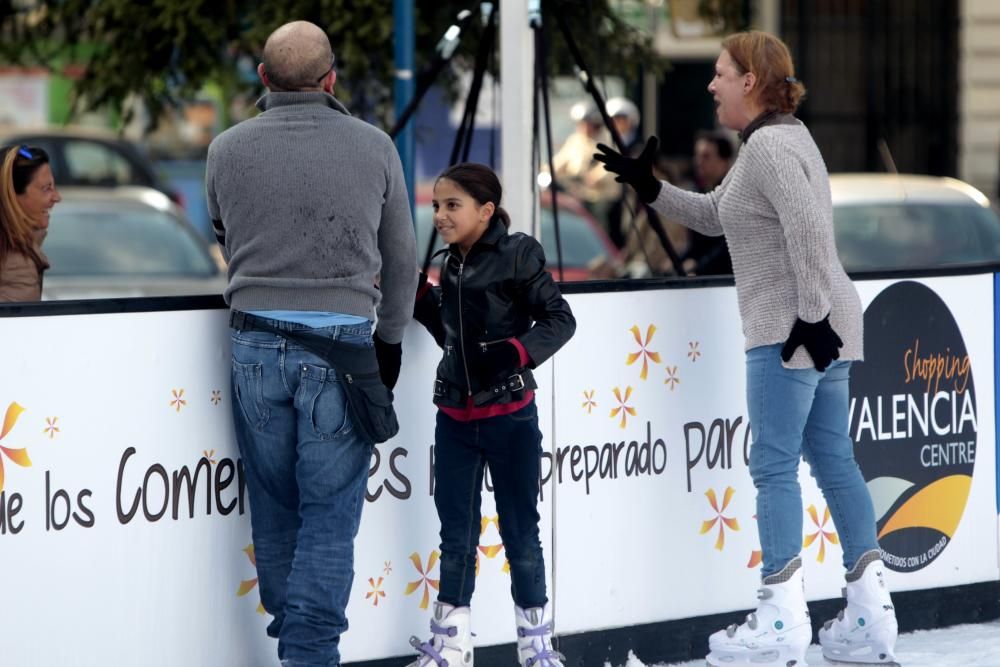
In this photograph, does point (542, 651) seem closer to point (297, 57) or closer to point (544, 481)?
point (544, 481)

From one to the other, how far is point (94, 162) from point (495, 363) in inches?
601

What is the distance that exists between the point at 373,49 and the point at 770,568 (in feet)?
17.0

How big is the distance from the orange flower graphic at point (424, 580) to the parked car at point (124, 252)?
16.3 ft

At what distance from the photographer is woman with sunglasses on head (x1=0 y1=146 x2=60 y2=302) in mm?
5445

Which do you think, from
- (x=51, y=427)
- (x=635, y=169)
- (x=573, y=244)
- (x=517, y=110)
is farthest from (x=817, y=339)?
(x=573, y=244)

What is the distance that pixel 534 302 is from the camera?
15.8 ft

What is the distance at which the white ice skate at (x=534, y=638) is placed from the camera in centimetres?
496

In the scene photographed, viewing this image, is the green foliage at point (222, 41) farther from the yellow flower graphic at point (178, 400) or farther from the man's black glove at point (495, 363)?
the yellow flower graphic at point (178, 400)

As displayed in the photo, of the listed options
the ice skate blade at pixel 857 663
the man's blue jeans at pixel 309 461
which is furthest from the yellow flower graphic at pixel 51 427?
the ice skate blade at pixel 857 663

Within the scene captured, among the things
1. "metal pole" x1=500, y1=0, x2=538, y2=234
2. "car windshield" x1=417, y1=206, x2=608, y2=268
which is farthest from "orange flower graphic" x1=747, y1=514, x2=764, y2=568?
Result: "car windshield" x1=417, y1=206, x2=608, y2=268

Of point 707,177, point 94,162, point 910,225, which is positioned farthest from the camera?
point 94,162

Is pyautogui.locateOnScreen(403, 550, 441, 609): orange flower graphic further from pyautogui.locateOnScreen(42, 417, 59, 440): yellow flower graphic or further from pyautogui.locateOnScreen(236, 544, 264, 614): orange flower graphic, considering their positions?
pyautogui.locateOnScreen(42, 417, 59, 440): yellow flower graphic

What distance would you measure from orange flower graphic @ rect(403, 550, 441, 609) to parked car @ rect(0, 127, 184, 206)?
549 inches

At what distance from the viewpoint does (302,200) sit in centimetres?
444
